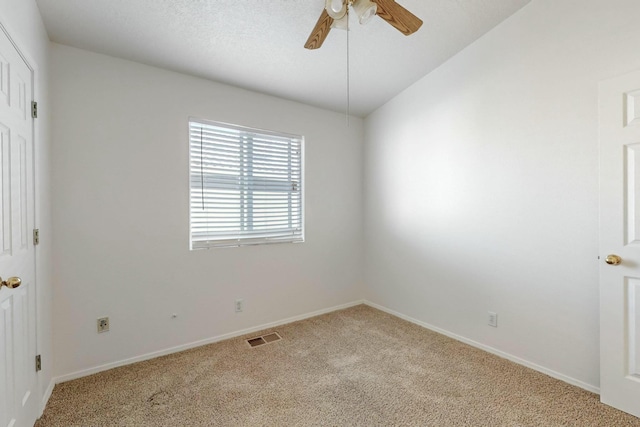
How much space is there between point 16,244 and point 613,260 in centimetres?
342

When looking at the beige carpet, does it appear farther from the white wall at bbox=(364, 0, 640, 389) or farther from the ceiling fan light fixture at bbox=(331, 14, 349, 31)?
the ceiling fan light fixture at bbox=(331, 14, 349, 31)

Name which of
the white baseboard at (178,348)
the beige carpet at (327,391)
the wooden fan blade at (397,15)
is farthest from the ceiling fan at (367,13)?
the white baseboard at (178,348)

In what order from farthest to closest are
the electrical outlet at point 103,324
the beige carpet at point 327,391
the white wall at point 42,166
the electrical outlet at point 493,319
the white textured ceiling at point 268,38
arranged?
the electrical outlet at point 493,319
the electrical outlet at point 103,324
the white textured ceiling at point 268,38
the beige carpet at point 327,391
the white wall at point 42,166

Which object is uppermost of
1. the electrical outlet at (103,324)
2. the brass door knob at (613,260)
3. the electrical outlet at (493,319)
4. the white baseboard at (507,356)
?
the brass door knob at (613,260)

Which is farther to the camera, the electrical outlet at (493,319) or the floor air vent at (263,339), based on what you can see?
the floor air vent at (263,339)

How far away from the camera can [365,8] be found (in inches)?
59.8

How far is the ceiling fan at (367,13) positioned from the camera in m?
1.51

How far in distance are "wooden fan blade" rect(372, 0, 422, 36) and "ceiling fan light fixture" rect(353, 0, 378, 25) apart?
1.7 inches

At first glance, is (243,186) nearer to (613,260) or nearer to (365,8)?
(365,8)

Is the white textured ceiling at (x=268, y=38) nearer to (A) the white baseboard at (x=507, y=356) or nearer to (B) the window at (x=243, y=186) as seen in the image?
(B) the window at (x=243, y=186)

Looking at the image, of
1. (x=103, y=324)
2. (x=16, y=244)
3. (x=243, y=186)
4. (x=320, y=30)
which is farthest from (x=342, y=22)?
(x=103, y=324)

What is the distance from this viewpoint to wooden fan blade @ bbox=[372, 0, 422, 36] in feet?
5.03

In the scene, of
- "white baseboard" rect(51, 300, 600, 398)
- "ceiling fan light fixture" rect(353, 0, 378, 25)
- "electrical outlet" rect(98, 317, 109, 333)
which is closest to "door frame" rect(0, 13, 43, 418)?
"white baseboard" rect(51, 300, 600, 398)

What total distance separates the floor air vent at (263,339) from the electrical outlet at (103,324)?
1.17m
